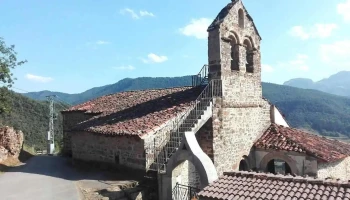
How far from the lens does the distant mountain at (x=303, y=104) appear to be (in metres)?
95.8

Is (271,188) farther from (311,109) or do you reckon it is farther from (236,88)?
(311,109)

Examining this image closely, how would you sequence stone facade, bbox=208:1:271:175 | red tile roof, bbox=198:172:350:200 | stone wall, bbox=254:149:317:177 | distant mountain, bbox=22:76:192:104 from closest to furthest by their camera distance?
1. red tile roof, bbox=198:172:350:200
2. stone wall, bbox=254:149:317:177
3. stone facade, bbox=208:1:271:175
4. distant mountain, bbox=22:76:192:104

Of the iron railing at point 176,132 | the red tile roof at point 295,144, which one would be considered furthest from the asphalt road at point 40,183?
the red tile roof at point 295,144

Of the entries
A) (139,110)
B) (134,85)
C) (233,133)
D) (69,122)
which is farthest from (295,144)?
(134,85)

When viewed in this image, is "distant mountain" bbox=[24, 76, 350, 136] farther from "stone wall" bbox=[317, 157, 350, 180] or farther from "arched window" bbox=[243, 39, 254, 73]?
"stone wall" bbox=[317, 157, 350, 180]

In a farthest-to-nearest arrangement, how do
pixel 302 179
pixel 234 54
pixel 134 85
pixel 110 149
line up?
pixel 134 85
pixel 234 54
pixel 110 149
pixel 302 179

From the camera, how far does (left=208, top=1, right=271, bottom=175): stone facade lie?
13.6 metres

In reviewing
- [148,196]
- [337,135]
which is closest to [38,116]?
[148,196]

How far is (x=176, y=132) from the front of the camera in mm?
12344

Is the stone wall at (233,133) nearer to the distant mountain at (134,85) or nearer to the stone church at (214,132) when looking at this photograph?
the stone church at (214,132)

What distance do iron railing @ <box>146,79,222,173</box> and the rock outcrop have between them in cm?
881

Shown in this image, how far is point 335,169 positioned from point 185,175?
7980 millimetres

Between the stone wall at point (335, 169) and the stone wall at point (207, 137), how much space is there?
5.03 metres

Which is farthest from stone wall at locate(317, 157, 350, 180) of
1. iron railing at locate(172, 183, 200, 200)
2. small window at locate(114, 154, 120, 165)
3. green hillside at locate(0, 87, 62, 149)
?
green hillside at locate(0, 87, 62, 149)
